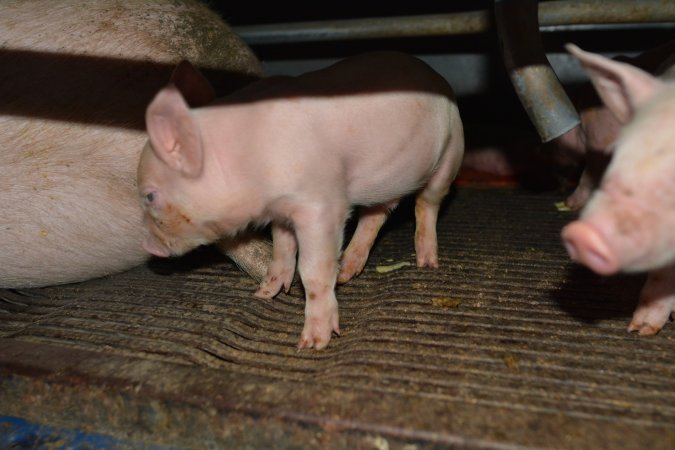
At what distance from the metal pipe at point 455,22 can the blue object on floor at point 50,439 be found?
2.35 metres

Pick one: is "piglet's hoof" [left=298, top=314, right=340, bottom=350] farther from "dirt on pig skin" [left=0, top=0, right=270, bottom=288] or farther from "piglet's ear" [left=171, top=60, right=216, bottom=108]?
"piglet's ear" [left=171, top=60, right=216, bottom=108]

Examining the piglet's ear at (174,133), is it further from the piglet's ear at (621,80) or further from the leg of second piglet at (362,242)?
the piglet's ear at (621,80)

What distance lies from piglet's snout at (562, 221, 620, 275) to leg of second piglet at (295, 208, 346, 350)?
2.68 feet

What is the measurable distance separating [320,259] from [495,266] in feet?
2.84

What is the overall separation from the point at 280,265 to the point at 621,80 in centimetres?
140

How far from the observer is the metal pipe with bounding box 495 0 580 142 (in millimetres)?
2123

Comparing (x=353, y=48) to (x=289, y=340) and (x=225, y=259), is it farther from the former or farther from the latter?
(x=289, y=340)

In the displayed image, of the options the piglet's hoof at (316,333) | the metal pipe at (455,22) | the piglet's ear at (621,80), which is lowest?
the piglet's hoof at (316,333)

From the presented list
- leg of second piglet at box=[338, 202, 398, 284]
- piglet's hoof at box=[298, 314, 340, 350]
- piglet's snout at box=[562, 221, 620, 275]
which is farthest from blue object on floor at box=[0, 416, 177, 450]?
piglet's snout at box=[562, 221, 620, 275]

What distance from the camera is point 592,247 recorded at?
57.7 inches

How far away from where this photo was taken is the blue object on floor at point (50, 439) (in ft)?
6.05

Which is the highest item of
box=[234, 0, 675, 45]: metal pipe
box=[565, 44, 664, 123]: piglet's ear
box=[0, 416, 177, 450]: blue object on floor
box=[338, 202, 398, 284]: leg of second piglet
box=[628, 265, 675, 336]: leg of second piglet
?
box=[565, 44, 664, 123]: piglet's ear

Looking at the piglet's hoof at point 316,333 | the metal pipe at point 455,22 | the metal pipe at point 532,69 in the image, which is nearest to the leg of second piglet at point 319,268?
the piglet's hoof at point 316,333

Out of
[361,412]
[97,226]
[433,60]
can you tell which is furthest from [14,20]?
[433,60]
